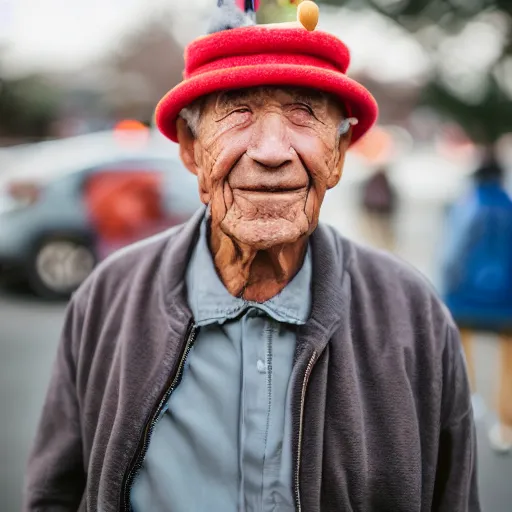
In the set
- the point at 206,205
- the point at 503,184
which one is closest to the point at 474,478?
the point at 206,205

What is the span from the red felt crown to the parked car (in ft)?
19.2

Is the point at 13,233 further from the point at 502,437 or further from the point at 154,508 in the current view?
the point at 154,508

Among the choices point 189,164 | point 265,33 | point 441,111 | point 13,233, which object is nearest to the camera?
point 265,33

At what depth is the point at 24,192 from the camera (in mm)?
7582

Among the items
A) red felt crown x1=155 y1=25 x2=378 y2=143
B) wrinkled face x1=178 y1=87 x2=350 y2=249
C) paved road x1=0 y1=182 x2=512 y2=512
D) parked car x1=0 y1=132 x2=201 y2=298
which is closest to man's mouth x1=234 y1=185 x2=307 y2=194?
wrinkled face x1=178 y1=87 x2=350 y2=249

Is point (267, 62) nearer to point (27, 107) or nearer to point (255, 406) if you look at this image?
point (255, 406)

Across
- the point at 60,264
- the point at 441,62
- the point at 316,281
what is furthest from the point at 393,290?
the point at 441,62

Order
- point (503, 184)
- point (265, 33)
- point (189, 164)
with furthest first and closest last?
1. point (503, 184)
2. point (189, 164)
3. point (265, 33)

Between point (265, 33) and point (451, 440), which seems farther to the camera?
point (451, 440)

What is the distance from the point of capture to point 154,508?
1.61 meters

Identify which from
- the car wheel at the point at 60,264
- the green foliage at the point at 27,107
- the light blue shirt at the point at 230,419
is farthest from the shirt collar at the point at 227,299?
the green foliage at the point at 27,107

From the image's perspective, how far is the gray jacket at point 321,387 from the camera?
5.16ft

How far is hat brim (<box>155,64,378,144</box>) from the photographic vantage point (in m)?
1.47

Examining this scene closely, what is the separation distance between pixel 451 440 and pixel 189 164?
949 millimetres
